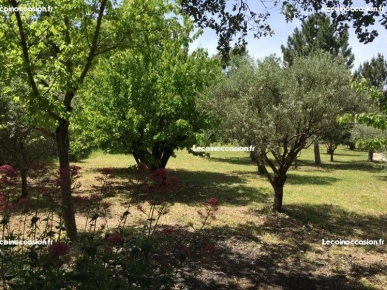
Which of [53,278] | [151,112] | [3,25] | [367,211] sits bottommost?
[367,211]

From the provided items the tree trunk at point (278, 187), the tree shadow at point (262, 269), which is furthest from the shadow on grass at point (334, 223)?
the tree shadow at point (262, 269)

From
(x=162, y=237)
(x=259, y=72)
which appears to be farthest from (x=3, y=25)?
(x=259, y=72)

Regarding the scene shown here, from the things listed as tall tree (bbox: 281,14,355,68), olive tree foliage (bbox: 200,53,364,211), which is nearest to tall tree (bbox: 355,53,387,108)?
tall tree (bbox: 281,14,355,68)

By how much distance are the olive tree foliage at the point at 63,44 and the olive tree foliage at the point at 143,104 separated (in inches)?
185

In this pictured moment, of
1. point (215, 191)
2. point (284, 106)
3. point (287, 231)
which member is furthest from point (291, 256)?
point (215, 191)

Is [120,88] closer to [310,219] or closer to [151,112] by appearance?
[151,112]

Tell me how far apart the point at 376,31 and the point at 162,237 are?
6.98m

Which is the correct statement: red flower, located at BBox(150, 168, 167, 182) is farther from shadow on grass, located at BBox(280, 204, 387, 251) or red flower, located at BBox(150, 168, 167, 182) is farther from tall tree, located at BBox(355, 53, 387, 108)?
tall tree, located at BBox(355, 53, 387, 108)

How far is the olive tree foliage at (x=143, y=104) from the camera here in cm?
1470

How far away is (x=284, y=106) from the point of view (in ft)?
37.2

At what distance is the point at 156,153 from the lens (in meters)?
17.5

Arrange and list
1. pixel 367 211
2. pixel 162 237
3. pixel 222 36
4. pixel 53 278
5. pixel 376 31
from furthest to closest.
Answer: pixel 367 211, pixel 162 237, pixel 222 36, pixel 376 31, pixel 53 278

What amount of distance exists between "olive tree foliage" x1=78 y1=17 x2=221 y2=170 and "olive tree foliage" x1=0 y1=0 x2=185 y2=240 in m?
4.70

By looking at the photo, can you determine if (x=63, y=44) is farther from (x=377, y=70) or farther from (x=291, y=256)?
(x=377, y=70)
